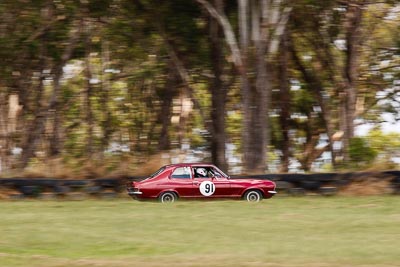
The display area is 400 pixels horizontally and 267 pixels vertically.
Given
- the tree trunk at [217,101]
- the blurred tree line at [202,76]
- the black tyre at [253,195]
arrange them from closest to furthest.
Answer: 1. the black tyre at [253,195]
2. the blurred tree line at [202,76]
3. the tree trunk at [217,101]

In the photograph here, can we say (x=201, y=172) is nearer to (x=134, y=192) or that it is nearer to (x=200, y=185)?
(x=200, y=185)

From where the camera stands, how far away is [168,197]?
21516 mm

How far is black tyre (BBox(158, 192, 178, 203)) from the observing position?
2141 centimetres

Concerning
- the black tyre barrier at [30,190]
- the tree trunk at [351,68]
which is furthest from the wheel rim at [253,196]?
the tree trunk at [351,68]

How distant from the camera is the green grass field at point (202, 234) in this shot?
40.3 feet

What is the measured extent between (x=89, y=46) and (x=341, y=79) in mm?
10139

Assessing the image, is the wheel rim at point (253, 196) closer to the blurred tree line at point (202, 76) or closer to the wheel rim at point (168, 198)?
the wheel rim at point (168, 198)

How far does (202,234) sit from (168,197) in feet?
21.9

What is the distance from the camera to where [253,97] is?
25.5 m

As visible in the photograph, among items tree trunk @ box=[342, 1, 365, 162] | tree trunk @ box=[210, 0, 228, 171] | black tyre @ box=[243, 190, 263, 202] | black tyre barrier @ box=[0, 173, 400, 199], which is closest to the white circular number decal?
black tyre @ box=[243, 190, 263, 202]

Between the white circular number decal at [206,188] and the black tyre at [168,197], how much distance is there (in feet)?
2.33

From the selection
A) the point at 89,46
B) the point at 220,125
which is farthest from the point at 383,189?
the point at 89,46

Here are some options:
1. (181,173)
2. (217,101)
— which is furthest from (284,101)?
(181,173)

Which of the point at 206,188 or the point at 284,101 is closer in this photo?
the point at 206,188
